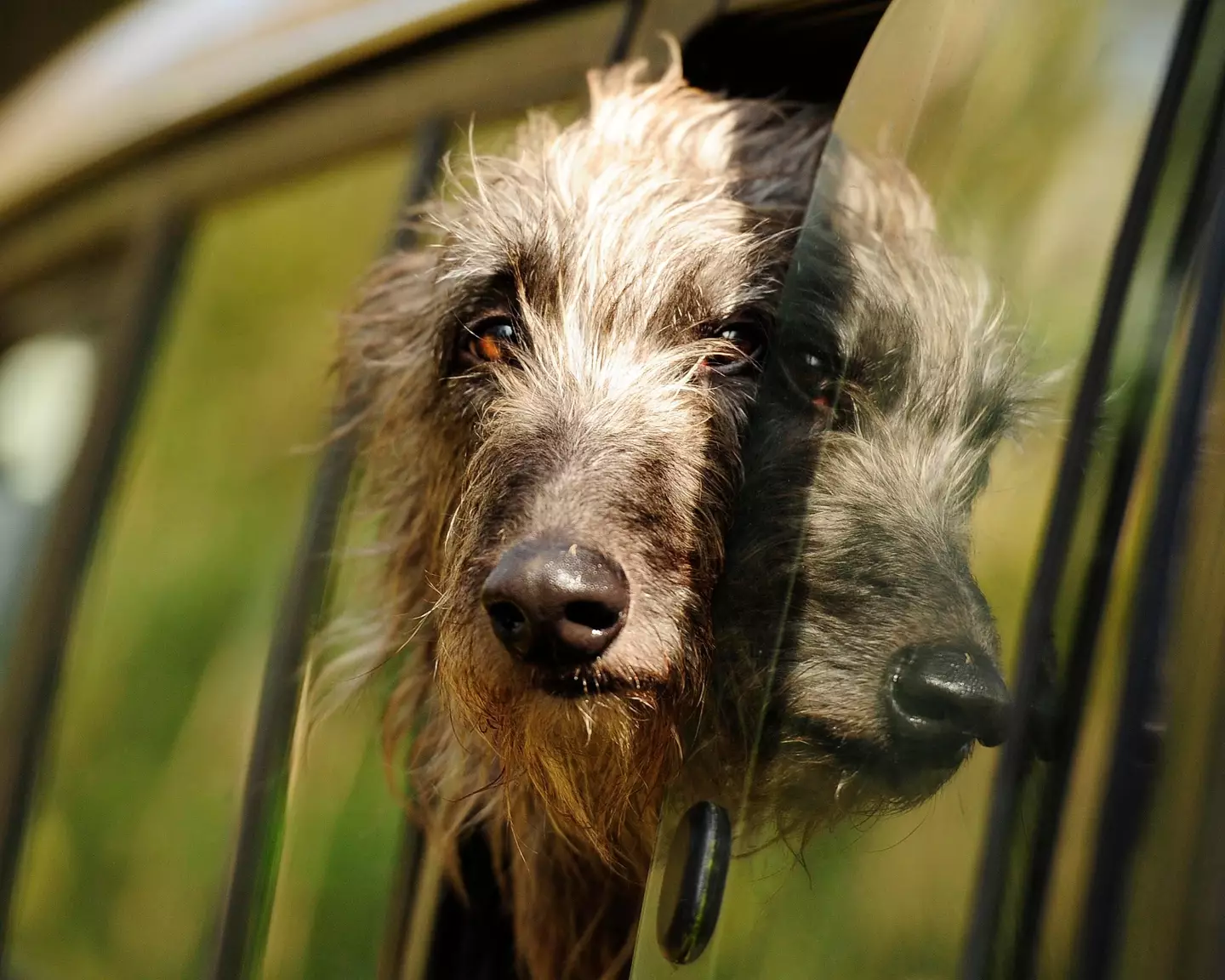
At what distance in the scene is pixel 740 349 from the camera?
6.72ft

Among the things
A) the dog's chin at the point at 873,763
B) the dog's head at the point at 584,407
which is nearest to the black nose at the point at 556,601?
the dog's head at the point at 584,407

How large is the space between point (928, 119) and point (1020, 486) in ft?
1.62

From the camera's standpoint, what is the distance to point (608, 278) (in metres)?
2.05

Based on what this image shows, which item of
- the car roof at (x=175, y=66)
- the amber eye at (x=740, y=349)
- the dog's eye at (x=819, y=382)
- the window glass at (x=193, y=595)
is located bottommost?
the window glass at (x=193, y=595)

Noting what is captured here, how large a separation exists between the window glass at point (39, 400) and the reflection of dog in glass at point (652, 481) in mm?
1275

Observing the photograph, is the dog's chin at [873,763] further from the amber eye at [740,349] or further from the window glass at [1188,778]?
the amber eye at [740,349]

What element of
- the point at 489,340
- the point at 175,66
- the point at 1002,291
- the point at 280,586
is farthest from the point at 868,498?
the point at 175,66

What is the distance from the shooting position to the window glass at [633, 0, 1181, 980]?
1190mm

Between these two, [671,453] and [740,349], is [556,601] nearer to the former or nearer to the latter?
[671,453]

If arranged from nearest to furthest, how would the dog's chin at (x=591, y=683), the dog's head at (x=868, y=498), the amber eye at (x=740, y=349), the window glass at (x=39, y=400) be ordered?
the dog's head at (x=868, y=498) → the dog's chin at (x=591, y=683) → the amber eye at (x=740, y=349) → the window glass at (x=39, y=400)

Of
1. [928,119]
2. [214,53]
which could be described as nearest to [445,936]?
[928,119]

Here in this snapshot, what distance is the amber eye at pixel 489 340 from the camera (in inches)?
85.0

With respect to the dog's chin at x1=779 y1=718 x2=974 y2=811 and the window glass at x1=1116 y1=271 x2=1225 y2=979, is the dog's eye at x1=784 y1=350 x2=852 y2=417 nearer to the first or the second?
the dog's chin at x1=779 y1=718 x2=974 y2=811

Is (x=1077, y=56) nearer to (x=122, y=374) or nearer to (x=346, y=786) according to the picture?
(x=346, y=786)
